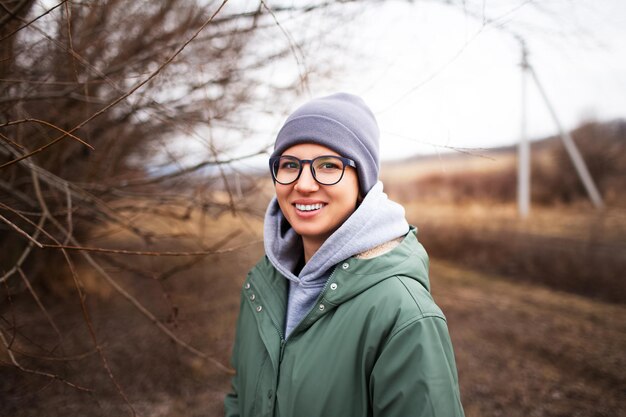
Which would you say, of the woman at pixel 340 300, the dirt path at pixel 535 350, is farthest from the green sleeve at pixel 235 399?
the dirt path at pixel 535 350

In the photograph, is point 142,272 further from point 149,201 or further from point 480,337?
point 480,337

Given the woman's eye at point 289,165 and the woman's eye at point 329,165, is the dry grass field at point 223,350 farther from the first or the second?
the woman's eye at point 329,165

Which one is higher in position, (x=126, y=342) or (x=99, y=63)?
(x=99, y=63)

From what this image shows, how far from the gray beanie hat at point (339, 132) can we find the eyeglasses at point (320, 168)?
3cm

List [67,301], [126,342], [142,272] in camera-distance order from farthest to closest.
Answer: [67,301], [126,342], [142,272]

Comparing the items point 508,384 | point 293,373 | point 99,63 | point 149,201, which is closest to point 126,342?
point 149,201

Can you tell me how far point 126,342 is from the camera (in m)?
3.73

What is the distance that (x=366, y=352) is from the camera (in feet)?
3.30

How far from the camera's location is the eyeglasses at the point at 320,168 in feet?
3.84

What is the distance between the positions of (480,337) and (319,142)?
3901 mm

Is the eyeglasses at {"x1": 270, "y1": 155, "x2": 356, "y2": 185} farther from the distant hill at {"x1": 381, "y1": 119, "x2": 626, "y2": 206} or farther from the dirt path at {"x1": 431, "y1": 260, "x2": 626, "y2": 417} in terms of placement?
the distant hill at {"x1": 381, "y1": 119, "x2": 626, "y2": 206}

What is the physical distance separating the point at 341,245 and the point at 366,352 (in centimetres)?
30

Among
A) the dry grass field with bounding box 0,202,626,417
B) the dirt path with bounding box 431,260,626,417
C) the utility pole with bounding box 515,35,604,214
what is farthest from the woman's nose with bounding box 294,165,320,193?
the utility pole with bounding box 515,35,604,214

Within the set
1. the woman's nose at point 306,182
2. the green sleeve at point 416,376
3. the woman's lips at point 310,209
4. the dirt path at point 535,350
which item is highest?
the woman's nose at point 306,182
